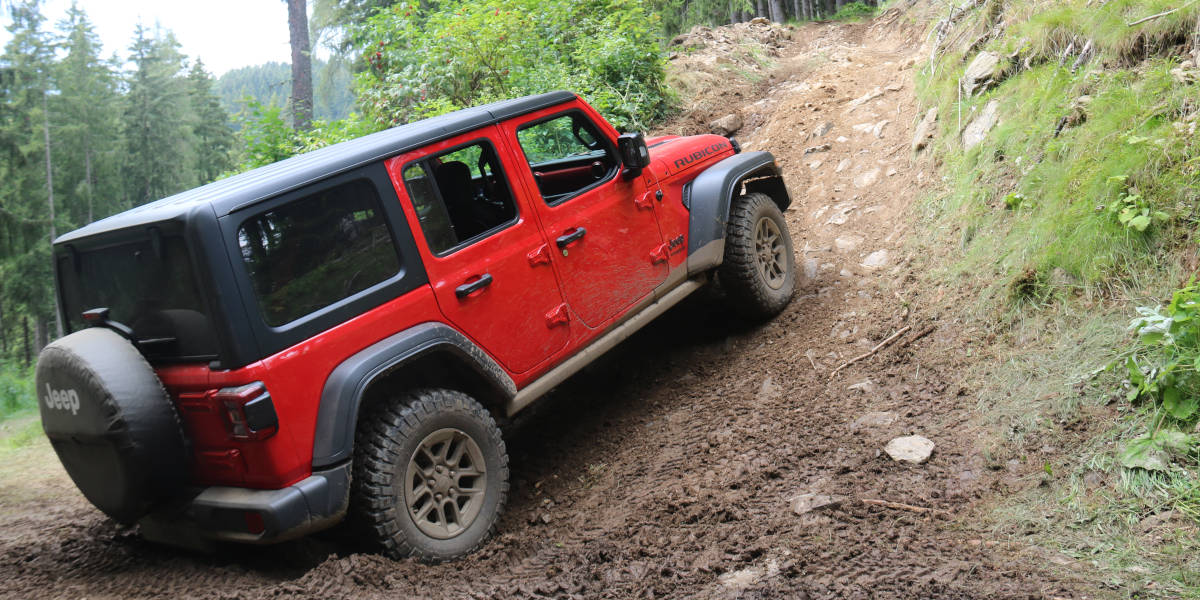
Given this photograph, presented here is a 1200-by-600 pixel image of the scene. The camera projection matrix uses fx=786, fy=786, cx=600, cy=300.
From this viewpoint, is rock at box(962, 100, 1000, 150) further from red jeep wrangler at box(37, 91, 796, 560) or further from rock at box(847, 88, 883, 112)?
red jeep wrangler at box(37, 91, 796, 560)

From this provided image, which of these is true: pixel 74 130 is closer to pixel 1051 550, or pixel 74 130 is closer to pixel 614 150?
pixel 614 150

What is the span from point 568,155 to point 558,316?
126 centimetres

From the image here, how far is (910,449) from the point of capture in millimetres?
3592

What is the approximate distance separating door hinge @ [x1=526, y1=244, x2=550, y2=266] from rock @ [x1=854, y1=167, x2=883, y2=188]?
390 centimetres

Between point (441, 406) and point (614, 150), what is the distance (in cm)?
192

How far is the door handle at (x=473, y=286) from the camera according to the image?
3531mm

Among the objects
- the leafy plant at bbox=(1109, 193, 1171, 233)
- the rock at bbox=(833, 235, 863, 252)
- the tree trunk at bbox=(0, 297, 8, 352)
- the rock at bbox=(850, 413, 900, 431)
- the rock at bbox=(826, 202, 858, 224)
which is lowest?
the tree trunk at bbox=(0, 297, 8, 352)

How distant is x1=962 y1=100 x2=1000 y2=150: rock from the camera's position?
5.50 metres

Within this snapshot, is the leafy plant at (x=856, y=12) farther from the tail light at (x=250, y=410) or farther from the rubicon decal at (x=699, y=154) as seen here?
the tail light at (x=250, y=410)

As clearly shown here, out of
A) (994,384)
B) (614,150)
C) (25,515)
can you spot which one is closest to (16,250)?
(25,515)

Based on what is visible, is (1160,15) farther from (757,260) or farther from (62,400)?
(62,400)

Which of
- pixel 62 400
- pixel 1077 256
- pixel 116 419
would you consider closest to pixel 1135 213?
pixel 1077 256

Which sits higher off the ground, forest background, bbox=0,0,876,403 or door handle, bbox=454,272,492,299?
forest background, bbox=0,0,876,403

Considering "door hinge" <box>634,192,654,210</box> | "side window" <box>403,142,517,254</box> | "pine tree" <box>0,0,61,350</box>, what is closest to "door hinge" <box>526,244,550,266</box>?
"side window" <box>403,142,517,254</box>
